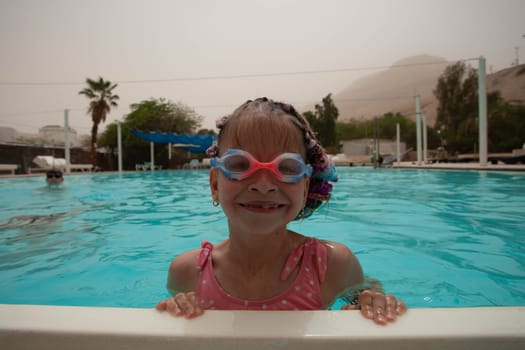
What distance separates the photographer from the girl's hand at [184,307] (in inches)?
44.7

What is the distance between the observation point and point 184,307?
116 centimetres

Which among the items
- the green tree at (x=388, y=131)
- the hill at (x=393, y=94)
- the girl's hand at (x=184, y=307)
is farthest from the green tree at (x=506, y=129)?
the hill at (x=393, y=94)

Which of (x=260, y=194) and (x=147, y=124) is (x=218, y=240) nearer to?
(x=260, y=194)

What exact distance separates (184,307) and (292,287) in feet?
2.13

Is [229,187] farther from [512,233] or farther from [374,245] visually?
[512,233]

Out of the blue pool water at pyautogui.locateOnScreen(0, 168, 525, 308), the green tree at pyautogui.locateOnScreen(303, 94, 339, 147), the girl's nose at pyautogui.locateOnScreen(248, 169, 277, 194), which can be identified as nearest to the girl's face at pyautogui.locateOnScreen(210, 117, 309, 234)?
the girl's nose at pyautogui.locateOnScreen(248, 169, 277, 194)

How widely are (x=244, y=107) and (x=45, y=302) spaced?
7.46 ft

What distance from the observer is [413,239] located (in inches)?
166

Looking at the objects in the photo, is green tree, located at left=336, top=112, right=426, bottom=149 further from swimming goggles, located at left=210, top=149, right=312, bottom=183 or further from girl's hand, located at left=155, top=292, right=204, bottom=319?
girl's hand, located at left=155, top=292, right=204, bottom=319

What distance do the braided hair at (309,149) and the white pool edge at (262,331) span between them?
0.86m

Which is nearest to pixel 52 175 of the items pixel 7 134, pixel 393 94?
pixel 7 134

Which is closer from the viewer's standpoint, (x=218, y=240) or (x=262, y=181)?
(x=262, y=181)

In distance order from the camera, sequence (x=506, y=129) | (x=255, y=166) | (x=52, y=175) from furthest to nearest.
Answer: (x=506, y=129) → (x=52, y=175) → (x=255, y=166)

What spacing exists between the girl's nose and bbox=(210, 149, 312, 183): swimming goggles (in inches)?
0.7
